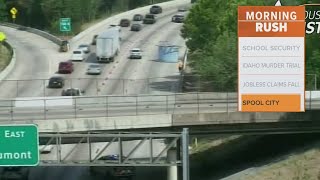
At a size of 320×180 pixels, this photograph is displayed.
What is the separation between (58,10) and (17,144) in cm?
11079

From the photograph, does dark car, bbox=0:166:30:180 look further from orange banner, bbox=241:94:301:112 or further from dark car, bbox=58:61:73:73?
dark car, bbox=58:61:73:73

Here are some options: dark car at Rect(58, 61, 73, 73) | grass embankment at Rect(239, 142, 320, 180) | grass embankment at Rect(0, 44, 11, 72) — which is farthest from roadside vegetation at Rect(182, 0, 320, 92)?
grass embankment at Rect(0, 44, 11, 72)

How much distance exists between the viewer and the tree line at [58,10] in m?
129

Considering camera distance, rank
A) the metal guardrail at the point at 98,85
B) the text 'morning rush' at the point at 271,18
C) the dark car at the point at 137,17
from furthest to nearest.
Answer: the dark car at the point at 137,17
the metal guardrail at the point at 98,85
the text 'morning rush' at the point at 271,18

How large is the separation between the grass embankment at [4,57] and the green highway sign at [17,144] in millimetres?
66143

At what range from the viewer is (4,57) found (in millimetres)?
96875

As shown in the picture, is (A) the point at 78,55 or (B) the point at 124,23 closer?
(A) the point at 78,55

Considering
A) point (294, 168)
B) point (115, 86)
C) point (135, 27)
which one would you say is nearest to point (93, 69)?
point (115, 86)

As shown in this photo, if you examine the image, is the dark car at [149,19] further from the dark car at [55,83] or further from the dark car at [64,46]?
the dark car at [55,83]

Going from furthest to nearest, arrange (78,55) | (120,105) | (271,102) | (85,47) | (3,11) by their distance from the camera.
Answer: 1. (3,11)
2. (85,47)
3. (78,55)
4. (120,105)
5. (271,102)

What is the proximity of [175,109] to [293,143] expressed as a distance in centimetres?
755

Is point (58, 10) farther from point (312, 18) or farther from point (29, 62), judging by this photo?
point (312, 18)
